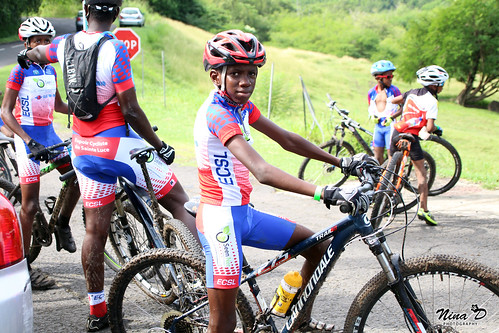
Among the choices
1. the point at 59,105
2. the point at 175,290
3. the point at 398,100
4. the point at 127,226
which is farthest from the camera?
the point at 398,100

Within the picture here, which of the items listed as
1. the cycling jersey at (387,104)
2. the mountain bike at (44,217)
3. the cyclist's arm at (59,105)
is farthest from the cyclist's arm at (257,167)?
the cycling jersey at (387,104)

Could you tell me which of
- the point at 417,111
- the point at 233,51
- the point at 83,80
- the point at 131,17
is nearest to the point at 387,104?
the point at 417,111

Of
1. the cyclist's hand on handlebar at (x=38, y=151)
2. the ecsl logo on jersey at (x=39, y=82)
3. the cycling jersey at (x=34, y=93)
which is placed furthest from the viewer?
the ecsl logo on jersey at (x=39, y=82)

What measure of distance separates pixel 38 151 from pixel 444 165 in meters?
6.19

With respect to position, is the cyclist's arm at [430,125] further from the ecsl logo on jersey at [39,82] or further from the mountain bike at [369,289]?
the ecsl logo on jersey at [39,82]

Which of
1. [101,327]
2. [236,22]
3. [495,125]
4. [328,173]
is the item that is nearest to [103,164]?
[101,327]

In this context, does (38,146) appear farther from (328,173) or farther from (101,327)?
(328,173)

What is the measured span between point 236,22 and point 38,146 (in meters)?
92.1

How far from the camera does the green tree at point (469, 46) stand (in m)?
47.8

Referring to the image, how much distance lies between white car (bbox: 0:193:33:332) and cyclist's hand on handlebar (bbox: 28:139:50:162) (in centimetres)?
211

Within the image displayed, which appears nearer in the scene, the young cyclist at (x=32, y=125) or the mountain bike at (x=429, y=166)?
the young cyclist at (x=32, y=125)

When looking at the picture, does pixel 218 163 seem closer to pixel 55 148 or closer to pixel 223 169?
pixel 223 169

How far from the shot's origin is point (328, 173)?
9031 millimetres

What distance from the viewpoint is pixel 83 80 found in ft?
12.5
